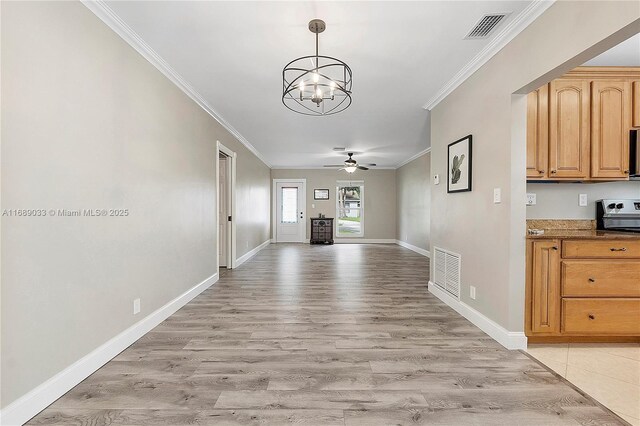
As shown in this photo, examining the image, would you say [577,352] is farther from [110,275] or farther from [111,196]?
[111,196]

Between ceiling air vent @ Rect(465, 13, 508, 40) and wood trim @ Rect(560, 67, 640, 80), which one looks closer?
ceiling air vent @ Rect(465, 13, 508, 40)

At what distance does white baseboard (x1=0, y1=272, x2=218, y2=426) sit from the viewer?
1537 millimetres

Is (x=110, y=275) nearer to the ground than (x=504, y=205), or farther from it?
nearer to the ground

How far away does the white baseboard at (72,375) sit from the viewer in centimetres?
154

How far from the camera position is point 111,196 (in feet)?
7.33

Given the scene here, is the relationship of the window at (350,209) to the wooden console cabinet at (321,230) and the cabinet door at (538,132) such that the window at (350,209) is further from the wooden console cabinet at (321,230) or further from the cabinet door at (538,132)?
the cabinet door at (538,132)

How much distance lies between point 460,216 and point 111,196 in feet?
10.8

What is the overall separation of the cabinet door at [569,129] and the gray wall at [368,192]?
714 cm

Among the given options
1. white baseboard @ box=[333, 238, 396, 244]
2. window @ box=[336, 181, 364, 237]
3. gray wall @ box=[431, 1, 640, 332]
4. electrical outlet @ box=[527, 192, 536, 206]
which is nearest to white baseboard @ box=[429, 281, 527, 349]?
gray wall @ box=[431, 1, 640, 332]

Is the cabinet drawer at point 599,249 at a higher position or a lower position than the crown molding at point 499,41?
lower

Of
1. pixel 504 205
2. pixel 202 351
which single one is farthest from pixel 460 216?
pixel 202 351

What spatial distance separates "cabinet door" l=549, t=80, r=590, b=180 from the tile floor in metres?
1.50

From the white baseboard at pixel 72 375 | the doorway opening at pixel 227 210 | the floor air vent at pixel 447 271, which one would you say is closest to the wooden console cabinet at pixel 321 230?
the doorway opening at pixel 227 210

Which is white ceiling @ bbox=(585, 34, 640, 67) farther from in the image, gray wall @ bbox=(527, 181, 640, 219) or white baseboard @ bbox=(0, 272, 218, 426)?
white baseboard @ bbox=(0, 272, 218, 426)
